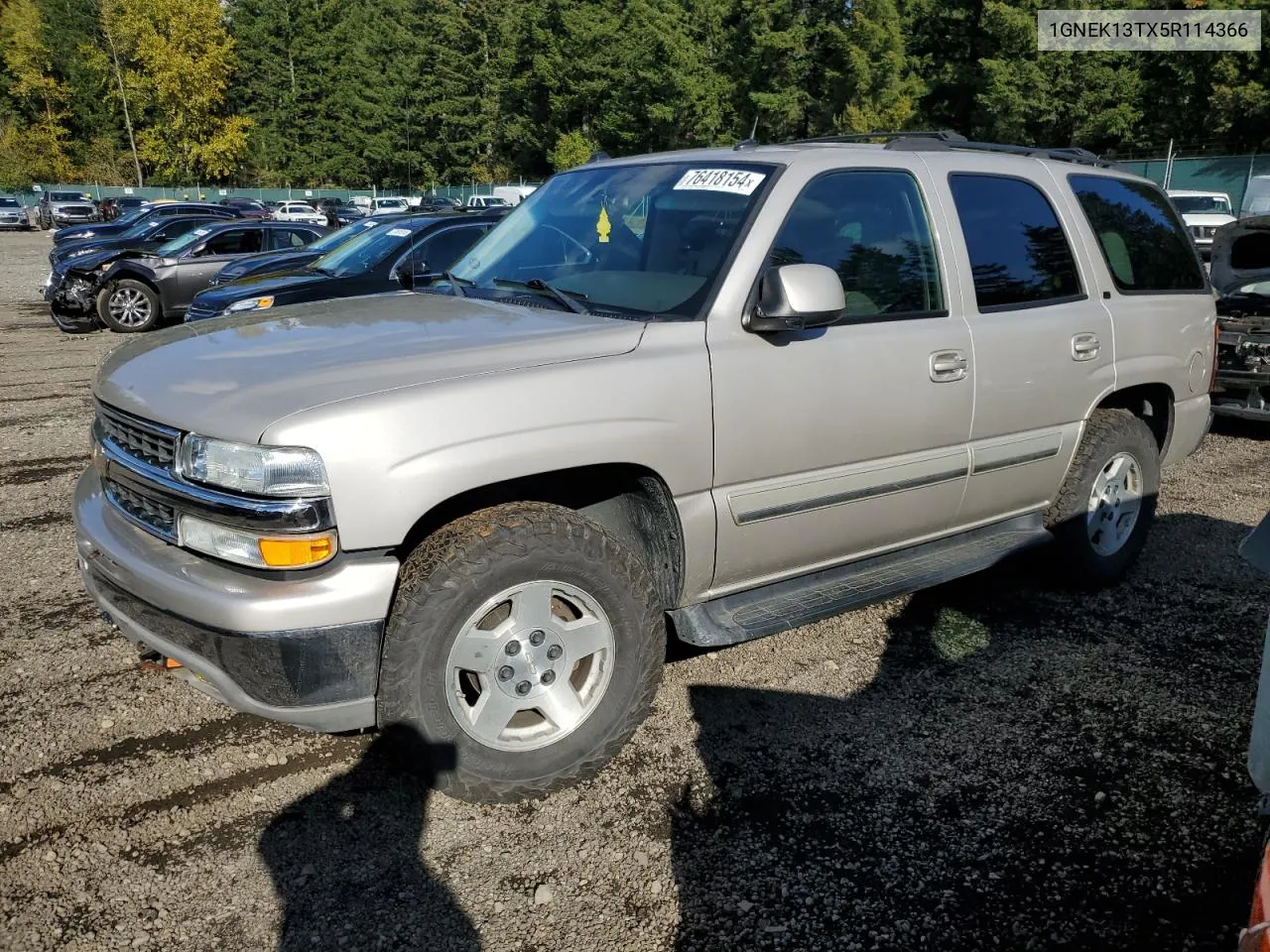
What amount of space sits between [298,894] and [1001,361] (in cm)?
311

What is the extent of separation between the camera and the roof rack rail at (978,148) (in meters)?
4.12

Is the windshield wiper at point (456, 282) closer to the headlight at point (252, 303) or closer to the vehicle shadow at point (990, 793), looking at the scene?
the vehicle shadow at point (990, 793)

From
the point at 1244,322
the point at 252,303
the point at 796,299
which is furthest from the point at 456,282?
the point at 1244,322

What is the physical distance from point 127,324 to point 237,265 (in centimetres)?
274

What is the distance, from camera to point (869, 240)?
373cm

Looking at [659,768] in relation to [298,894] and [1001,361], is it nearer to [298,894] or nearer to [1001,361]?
[298,894]

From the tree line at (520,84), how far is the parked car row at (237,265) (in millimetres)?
35591

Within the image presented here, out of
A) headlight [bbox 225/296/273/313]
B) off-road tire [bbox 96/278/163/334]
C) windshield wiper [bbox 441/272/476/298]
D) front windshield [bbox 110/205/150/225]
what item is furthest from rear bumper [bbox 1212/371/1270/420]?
front windshield [bbox 110/205/150/225]

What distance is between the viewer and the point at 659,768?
3281 mm

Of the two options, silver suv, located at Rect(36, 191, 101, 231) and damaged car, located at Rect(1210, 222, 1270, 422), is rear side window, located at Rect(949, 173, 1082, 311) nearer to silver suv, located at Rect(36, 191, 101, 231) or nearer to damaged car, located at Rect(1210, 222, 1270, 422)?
damaged car, located at Rect(1210, 222, 1270, 422)

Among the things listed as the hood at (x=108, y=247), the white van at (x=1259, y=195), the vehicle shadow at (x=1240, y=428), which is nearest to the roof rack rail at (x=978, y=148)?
the vehicle shadow at (x=1240, y=428)

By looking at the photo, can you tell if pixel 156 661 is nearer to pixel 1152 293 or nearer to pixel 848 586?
pixel 848 586

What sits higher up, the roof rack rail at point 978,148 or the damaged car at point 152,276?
the roof rack rail at point 978,148

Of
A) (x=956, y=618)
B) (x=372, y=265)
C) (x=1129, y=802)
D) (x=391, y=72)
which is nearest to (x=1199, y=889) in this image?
(x=1129, y=802)
